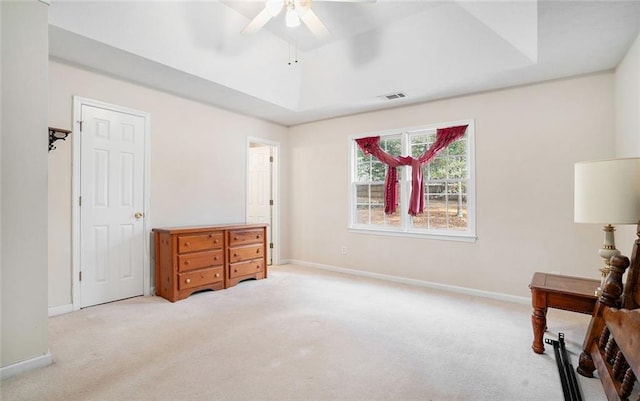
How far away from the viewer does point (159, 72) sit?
133 inches

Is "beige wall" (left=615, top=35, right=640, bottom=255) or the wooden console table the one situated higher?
"beige wall" (left=615, top=35, right=640, bottom=255)

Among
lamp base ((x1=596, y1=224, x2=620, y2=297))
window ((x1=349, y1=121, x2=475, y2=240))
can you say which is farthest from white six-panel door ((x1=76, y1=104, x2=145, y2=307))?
lamp base ((x1=596, y1=224, x2=620, y2=297))

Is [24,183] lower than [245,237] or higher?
higher

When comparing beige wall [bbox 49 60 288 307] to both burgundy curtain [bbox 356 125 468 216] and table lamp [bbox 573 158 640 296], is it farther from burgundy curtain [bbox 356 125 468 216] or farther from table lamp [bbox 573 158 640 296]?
table lamp [bbox 573 158 640 296]

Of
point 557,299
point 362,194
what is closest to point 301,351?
point 557,299

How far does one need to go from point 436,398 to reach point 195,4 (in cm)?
386

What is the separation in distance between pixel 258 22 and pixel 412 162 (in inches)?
102

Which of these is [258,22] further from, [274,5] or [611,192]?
[611,192]

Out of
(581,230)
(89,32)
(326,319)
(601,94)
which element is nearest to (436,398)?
(326,319)

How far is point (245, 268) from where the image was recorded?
4.34 m

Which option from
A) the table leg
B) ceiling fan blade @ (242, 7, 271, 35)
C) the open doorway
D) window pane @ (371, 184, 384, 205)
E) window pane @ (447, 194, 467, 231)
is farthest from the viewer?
the open doorway

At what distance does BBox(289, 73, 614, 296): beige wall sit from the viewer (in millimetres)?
3293

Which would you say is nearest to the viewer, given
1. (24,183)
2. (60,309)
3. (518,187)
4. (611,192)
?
(611,192)

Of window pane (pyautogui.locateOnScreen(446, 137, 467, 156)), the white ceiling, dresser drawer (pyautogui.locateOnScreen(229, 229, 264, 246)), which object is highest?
the white ceiling
